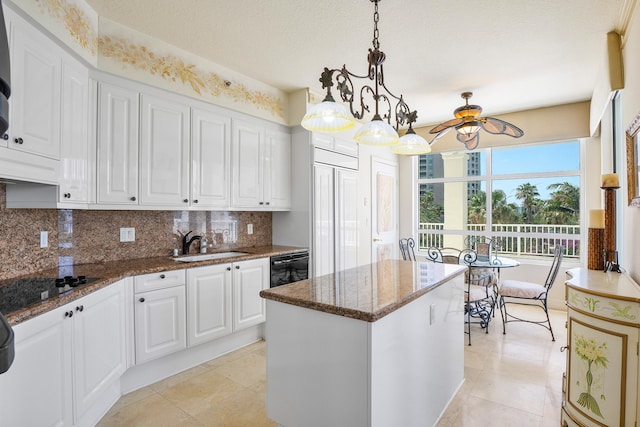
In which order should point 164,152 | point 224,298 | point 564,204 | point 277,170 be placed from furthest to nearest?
1. point 564,204
2. point 277,170
3. point 224,298
4. point 164,152

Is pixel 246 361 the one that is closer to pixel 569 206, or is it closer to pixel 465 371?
pixel 465 371

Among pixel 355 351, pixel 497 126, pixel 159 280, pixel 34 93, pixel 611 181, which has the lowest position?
pixel 355 351

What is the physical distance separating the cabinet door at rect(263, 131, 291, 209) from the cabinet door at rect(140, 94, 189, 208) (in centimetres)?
98

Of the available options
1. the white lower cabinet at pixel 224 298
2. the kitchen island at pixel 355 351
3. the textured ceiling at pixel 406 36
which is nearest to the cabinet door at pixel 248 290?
the white lower cabinet at pixel 224 298

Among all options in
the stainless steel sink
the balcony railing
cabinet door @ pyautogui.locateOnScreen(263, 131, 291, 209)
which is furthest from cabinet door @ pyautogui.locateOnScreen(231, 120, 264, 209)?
the balcony railing

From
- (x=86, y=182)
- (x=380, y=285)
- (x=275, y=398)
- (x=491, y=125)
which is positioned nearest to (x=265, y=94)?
(x=86, y=182)

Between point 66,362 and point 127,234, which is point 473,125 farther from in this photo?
point 66,362

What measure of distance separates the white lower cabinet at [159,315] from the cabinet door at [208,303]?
0.23ft

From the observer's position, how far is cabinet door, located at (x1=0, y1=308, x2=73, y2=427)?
4.81 ft

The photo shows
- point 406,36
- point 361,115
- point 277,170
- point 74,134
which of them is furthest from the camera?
point 277,170

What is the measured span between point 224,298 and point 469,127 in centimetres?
308

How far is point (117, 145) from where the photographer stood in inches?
105

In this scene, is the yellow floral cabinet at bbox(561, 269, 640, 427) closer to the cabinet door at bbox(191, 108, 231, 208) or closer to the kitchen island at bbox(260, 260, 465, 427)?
the kitchen island at bbox(260, 260, 465, 427)

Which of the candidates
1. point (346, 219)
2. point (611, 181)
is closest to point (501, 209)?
point (346, 219)
